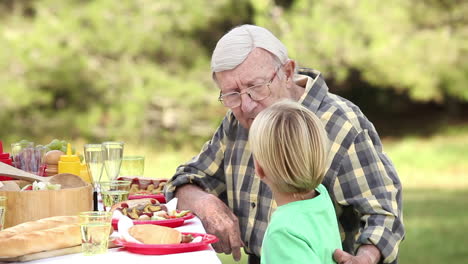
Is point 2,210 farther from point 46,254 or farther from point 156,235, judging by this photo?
point 156,235

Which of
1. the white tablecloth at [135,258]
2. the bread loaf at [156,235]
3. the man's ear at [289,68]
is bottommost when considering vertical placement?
the white tablecloth at [135,258]

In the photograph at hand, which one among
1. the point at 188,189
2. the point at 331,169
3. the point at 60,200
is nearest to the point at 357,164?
the point at 331,169

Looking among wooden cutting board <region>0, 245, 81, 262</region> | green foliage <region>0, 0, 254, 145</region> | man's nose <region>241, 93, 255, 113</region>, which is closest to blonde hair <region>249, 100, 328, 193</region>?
wooden cutting board <region>0, 245, 81, 262</region>

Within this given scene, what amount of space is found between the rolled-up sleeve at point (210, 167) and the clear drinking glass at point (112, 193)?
0.34 metres

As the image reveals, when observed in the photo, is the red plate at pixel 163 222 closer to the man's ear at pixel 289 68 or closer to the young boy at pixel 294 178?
the young boy at pixel 294 178

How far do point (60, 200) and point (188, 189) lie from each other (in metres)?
0.73

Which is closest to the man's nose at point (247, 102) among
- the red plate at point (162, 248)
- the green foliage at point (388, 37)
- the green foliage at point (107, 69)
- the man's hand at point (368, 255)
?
the man's hand at point (368, 255)

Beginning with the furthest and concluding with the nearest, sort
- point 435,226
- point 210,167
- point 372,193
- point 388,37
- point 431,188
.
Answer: point 388,37
point 431,188
point 435,226
point 210,167
point 372,193

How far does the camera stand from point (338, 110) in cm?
261

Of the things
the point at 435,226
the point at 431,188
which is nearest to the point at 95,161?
the point at 435,226

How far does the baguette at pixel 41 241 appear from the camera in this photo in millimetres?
1894

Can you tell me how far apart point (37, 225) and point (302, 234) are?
2.07 feet

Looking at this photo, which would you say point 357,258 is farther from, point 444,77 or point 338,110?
point 444,77

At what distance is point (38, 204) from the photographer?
218 cm
